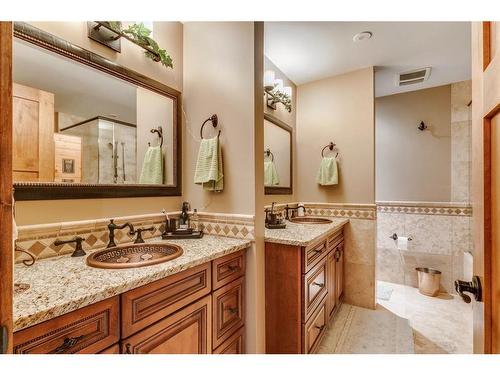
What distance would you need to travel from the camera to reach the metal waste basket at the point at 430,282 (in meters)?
2.58

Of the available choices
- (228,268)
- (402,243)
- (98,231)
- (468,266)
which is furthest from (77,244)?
(468,266)

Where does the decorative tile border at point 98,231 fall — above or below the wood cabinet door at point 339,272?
above

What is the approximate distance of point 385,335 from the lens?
6.18 feet

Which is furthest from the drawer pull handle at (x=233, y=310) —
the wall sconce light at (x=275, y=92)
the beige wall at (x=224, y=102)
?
the wall sconce light at (x=275, y=92)

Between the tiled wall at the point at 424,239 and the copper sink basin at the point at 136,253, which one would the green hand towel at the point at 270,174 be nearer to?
the copper sink basin at the point at 136,253

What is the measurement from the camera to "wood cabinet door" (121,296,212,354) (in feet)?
2.73

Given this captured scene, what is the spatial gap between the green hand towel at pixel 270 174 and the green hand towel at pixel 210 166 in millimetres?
812

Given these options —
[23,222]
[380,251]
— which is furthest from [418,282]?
[23,222]

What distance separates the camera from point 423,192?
112 inches

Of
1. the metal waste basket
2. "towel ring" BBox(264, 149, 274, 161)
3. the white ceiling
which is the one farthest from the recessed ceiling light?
the metal waste basket

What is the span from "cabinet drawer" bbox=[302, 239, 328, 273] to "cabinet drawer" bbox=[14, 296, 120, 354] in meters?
1.03

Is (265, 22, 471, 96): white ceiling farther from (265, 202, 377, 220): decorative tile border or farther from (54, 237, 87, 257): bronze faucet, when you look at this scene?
(54, 237, 87, 257): bronze faucet

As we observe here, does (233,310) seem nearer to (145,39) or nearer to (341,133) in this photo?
(145,39)
